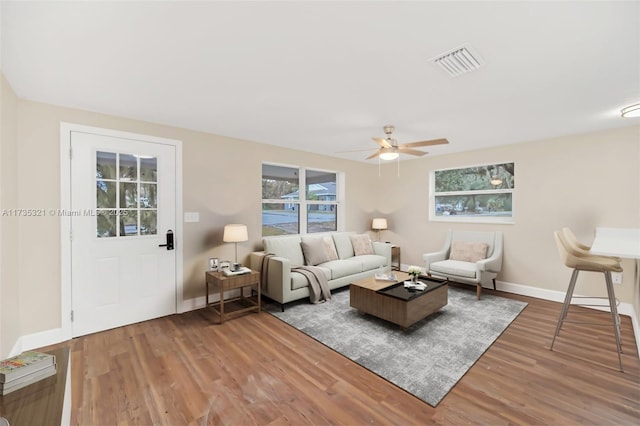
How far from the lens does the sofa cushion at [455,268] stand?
12.9ft

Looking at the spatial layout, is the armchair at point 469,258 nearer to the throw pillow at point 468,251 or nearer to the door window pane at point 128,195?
the throw pillow at point 468,251

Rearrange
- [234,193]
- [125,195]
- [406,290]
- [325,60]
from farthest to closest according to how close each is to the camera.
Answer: [234,193]
[406,290]
[125,195]
[325,60]

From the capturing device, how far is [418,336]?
2.78 metres

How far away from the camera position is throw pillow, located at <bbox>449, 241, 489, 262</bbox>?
432 centimetres

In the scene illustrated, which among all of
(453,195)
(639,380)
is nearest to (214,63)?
(639,380)

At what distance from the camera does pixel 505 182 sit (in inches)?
175

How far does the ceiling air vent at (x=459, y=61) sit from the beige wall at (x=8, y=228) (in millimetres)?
3331

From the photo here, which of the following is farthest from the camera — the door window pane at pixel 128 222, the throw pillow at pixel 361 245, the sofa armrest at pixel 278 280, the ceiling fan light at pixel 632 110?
the throw pillow at pixel 361 245

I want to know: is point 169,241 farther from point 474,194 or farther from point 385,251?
point 474,194

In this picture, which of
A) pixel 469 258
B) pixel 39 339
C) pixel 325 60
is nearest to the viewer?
pixel 325 60

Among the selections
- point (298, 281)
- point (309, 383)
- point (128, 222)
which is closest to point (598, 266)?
point (309, 383)

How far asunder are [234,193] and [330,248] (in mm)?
1861

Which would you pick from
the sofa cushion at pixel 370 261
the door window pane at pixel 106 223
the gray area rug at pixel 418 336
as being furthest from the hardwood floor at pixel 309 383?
the sofa cushion at pixel 370 261

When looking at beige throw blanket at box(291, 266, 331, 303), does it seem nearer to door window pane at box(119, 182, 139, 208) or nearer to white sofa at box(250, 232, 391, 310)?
white sofa at box(250, 232, 391, 310)
